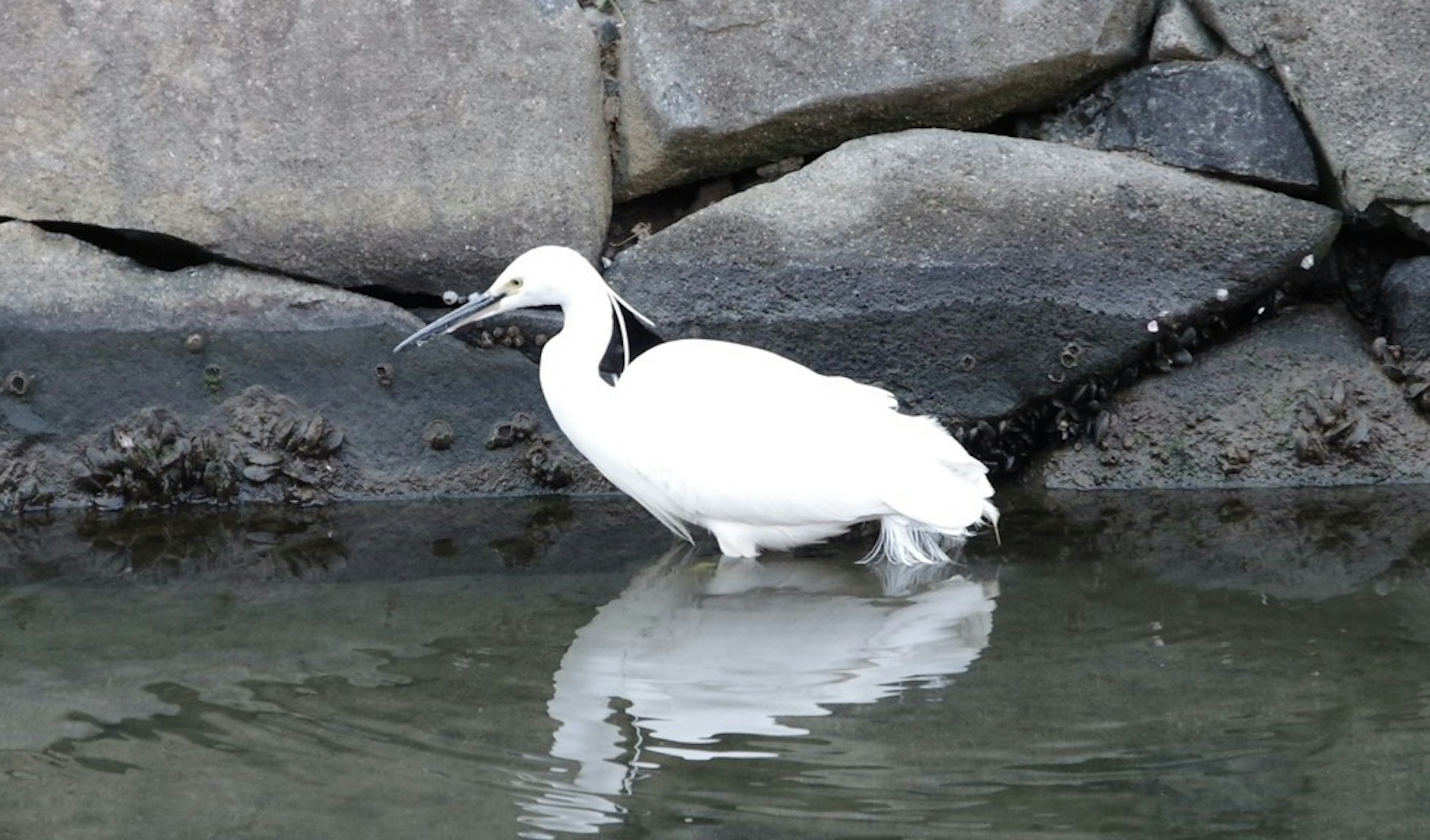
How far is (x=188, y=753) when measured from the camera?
3.49 m

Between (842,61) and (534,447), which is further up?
(842,61)

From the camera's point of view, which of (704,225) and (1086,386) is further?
(1086,386)

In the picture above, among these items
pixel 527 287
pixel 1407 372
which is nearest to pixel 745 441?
pixel 527 287

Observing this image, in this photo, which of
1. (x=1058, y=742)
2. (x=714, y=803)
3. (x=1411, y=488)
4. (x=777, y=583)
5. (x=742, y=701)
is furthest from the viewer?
(x=1411, y=488)

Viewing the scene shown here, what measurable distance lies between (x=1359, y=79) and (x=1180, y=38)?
532 millimetres

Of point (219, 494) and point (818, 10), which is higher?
point (818, 10)

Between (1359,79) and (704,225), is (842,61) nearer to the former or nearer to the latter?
(704,225)

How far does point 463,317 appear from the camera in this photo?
5199mm

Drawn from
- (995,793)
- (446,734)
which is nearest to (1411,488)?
(995,793)

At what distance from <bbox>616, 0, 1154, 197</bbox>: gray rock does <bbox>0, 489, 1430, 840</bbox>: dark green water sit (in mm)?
1251

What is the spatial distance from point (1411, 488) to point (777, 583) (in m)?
2.04

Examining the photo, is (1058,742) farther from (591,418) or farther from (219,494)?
(219,494)

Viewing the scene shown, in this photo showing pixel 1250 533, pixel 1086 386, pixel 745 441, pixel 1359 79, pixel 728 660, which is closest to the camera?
pixel 728 660

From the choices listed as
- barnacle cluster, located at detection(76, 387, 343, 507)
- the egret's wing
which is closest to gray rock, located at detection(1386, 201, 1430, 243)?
the egret's wing
